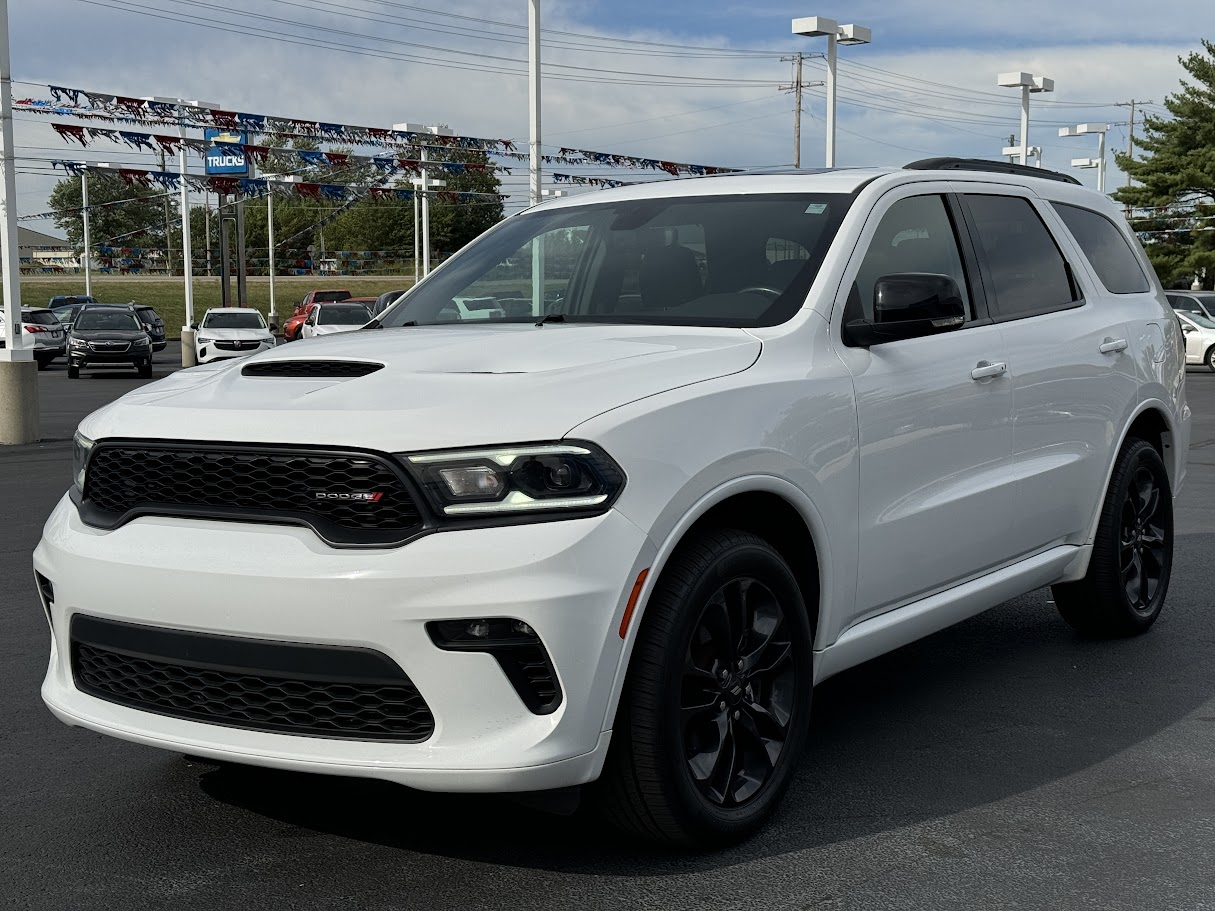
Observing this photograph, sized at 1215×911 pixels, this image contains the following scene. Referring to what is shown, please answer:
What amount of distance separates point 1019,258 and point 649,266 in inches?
62.8

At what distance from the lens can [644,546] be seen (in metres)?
3.46

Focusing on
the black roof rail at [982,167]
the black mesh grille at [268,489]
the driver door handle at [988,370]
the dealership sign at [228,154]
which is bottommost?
the black mesh grille at [268,489]

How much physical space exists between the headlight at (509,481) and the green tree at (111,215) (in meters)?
135

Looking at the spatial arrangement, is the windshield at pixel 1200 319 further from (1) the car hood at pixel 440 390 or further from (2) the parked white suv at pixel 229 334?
A: (1) the car hood at pixel 440 390

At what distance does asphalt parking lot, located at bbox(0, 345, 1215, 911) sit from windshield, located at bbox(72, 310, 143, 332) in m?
29.6

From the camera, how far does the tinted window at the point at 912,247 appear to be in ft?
15.4

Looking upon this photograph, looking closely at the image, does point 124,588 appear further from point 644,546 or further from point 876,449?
point 876,449

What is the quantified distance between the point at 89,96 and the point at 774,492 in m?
31.1

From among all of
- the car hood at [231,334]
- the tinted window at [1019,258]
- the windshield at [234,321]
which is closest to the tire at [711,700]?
the tinted window at [1019,258]

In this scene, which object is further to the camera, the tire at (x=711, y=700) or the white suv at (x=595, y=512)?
the tire at (x=711, y=700)

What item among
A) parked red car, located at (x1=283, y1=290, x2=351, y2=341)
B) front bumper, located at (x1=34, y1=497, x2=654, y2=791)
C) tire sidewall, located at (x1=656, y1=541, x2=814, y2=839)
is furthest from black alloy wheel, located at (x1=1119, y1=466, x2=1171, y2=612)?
parked red car, located at (x1=283, y1=290, x2=351, y2=341)

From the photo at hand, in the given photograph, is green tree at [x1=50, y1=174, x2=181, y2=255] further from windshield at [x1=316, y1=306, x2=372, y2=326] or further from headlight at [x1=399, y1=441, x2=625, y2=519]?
headlight at [x1=399, y1=441, x2=625, y2=519]

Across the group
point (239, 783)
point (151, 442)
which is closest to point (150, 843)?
point (239, 783)

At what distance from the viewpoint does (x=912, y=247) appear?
4.96 meters
